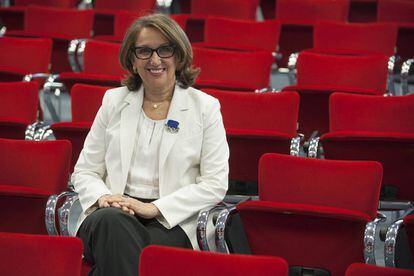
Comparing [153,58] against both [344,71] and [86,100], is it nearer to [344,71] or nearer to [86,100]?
[86,100]

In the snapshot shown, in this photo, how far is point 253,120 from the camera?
3.14 metres

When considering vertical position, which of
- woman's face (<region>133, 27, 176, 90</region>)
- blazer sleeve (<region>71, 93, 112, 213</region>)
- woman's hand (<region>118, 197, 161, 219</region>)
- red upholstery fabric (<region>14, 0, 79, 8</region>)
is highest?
red upholstery fabric (<region>14, 0, 79, 8</region>)

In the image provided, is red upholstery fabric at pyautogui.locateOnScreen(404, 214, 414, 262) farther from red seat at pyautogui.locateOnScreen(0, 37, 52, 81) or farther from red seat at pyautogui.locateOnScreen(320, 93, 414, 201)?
red seat at pyautogui.locateOnScreen(0, 37, 52, 81)

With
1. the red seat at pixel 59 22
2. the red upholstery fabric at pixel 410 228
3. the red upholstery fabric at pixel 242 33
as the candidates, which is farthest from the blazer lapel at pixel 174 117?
the red seat at pixel 59 22

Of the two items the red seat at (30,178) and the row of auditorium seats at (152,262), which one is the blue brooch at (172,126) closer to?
the red seat at (30,178)

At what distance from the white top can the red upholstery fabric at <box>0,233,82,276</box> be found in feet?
1.82

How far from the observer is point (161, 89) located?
100 inches

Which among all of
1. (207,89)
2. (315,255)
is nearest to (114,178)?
(315,255)

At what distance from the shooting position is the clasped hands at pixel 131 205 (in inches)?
93.6

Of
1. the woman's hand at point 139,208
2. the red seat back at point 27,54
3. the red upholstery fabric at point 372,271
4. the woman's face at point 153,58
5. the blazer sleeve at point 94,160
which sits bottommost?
the woman's hand at point 139,208

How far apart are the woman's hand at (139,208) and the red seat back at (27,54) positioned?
1.70 meters

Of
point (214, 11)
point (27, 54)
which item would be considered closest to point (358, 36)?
point (214, 11)

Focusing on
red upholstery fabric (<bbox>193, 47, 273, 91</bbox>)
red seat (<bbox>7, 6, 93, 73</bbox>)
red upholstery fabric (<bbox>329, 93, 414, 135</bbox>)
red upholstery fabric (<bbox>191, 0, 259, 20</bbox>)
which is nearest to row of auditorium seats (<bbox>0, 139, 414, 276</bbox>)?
red upholstery fabric (<bbox>329, 93, 414, 135</bbox>)

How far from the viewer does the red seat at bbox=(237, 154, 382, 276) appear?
231 cm
